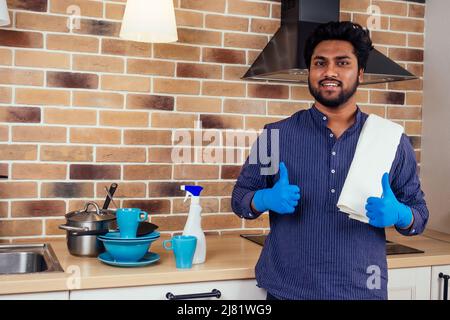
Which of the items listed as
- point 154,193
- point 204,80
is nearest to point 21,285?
point 154,193

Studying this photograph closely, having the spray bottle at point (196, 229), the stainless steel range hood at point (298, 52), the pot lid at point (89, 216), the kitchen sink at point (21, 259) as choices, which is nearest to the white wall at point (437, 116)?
the stainless steel range hood at point (298, 52)

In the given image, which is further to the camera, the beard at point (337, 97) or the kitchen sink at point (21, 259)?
the kitchen sink at point (21, 259)

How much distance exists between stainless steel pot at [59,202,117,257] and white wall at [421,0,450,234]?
5.17 ft

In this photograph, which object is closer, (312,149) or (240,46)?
(312,149)

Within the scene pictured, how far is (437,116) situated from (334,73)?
1.20 meters

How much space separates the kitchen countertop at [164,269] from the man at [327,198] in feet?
0.51

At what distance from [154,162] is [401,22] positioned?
1.39 metres

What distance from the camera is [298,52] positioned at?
222cm

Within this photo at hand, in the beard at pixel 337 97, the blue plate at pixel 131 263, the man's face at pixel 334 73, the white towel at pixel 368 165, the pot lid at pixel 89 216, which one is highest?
the man's face at pixel 334 73

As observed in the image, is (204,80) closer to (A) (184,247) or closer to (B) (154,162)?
(B) (154,162)

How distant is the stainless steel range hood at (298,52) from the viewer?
2254 millimetres

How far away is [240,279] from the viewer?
1.98 m

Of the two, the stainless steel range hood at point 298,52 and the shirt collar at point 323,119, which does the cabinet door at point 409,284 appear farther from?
the stainless steel range hood at point 298,52

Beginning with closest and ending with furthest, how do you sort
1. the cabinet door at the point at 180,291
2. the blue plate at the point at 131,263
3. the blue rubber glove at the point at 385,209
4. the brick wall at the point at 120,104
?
the blue rubber glove at the point at 385,209 < the cabinet door at the point at 180,291 < the blue plate at the point at 131,263 < the brick wall at the point at 120,104
